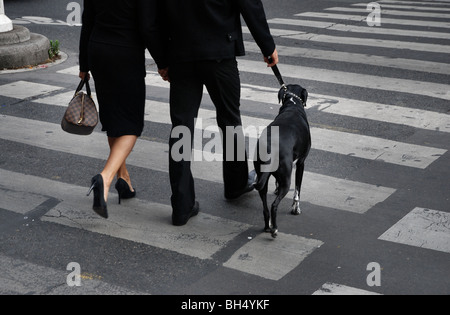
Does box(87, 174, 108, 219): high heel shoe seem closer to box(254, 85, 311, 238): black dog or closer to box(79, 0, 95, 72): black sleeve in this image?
box(79, 0, 95, 72): black sleeve

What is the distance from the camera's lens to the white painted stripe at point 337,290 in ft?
13.6

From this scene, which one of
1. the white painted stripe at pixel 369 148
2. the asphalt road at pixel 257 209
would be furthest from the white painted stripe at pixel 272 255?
the white painted stripe at pixel 369 148

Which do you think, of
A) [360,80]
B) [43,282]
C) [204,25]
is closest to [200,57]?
[204,25]

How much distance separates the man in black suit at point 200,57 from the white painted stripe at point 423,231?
1.39 metres

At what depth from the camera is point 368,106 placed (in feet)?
27.2

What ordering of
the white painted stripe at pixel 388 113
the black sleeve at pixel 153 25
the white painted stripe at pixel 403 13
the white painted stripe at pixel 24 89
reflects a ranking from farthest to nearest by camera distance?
1. the white painted stripe at pixel 403 13
2. the white painted stripe at pixel 24 89
3. the white painted stripe at pixel 388 113
4. the black sleeve at pixel 153 25

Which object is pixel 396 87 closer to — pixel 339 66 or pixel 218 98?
pixel 339 66

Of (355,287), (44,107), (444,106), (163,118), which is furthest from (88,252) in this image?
(444,106)

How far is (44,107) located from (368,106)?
3730 millimetres

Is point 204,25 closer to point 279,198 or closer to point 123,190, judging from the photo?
point 279,198

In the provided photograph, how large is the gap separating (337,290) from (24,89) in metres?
5.98

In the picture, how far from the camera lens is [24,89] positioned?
898 centimetres

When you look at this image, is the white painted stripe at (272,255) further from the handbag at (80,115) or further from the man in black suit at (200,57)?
the handbag at (80,115)

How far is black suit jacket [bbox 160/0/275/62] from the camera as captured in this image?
4809 millimetres
